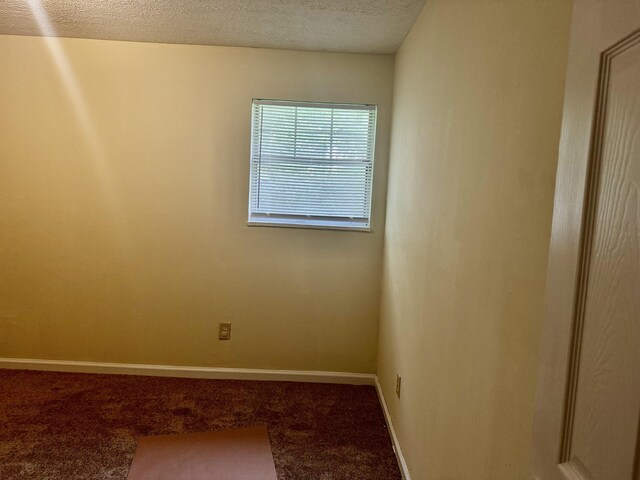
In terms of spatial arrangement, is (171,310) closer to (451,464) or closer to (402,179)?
(402,179)

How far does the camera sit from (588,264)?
0.65m

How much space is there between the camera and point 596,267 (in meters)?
0.63

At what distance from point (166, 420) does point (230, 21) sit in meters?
2.32

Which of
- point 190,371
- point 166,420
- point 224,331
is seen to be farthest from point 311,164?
point 166,420

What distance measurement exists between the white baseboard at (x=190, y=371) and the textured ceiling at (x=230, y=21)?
2226 millimetres

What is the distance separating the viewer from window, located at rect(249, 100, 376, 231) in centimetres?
303

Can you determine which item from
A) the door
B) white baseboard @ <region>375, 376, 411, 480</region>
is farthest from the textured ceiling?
white baseboard @ <region>375, 376, 411, 480</region>

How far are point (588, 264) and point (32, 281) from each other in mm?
3471

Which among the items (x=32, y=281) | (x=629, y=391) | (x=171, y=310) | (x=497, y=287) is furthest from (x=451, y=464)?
(x=32, y=281)

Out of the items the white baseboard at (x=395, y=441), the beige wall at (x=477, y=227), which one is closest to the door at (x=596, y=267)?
the beige wall at (x=477, y=227)

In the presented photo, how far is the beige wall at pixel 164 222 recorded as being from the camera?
298cm

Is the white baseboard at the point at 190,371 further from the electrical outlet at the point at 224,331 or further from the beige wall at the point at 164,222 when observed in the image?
the electrical outlet at the point at 224,331

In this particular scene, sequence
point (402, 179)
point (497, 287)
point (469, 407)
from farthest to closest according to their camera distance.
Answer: point (402, 179)
point (469, 407)
point (497, 287)

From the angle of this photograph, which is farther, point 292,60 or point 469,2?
point 292,60
